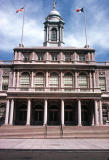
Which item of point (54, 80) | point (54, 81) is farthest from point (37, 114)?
point (54, 80)

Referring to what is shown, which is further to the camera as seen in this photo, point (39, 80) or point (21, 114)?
point (39, 80)

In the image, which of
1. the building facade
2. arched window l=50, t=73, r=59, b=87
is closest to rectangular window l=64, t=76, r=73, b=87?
the building facade

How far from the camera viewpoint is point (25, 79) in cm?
3219

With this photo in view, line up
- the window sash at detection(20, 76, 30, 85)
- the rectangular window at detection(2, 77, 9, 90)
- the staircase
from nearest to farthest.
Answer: the staircase, the window sash at detection(20, 76, 30, 85), the rectangular window at detection(2, 77, 9, 90)

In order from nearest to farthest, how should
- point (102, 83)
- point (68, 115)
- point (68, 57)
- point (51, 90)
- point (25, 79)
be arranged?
point (51, 90)
point (68, 115)
point (25, 79)
point (102, 83)
point (68, 57)

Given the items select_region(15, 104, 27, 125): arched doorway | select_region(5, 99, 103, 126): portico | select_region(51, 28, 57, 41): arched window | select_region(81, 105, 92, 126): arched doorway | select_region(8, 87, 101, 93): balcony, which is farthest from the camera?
select_region(51, 28, 57, 41): arched window

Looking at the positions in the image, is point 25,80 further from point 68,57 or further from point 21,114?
point 68,57

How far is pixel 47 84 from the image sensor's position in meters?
31.3

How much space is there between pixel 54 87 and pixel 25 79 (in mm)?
5866

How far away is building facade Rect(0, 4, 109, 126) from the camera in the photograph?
1151 inches

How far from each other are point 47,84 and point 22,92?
4.98m

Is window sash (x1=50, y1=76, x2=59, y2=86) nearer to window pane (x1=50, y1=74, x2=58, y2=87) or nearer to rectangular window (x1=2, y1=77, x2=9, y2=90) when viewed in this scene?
window pane (x1=50, y1=74, x2=58, y2=87)

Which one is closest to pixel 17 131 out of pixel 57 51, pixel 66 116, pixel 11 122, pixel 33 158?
pixel 11 122

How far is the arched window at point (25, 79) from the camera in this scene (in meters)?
31.9
